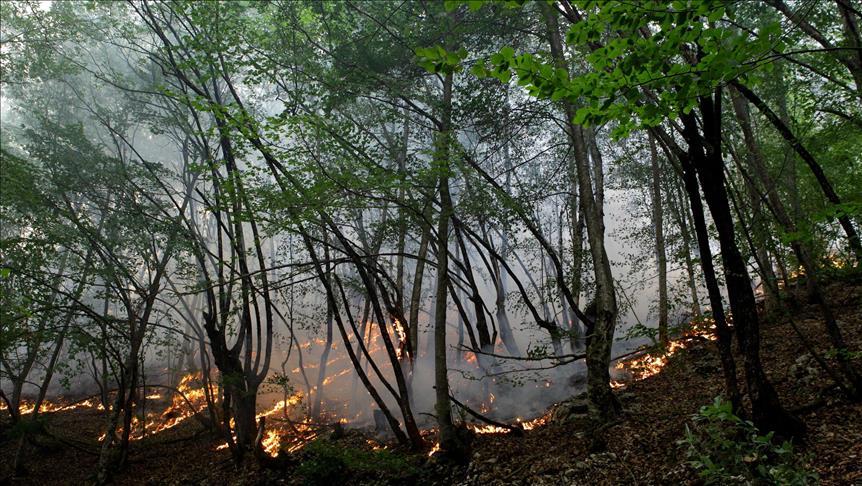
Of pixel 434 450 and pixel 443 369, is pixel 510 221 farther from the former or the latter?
pixel 434 450

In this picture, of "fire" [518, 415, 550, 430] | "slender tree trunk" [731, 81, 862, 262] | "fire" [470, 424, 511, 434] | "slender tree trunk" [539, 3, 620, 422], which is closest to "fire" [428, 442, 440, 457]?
"fire" [470, 424, 511, 434]

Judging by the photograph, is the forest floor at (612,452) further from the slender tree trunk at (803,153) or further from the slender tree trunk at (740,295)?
the slender tree trunk at (803,153)

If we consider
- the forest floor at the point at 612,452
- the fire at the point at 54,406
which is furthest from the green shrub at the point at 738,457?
the fire at the point at 54,406

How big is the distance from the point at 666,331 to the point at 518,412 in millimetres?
6061

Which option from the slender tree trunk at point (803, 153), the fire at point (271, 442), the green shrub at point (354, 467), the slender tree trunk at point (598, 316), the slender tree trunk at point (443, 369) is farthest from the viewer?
the fire at point (271, 442)

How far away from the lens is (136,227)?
10.3 meters

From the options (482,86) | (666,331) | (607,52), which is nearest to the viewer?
(607,52)

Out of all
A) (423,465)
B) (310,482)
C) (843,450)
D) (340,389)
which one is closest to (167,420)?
(340,389)

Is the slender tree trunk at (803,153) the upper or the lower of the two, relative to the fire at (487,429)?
upper

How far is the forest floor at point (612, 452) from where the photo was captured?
174 inches

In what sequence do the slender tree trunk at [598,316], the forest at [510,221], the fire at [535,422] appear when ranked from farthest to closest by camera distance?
1. the fire at [535,422]
2. the slender tree trunk at [598,316]
3. the forest at [510,221]

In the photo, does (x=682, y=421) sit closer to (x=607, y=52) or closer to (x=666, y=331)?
(x=666, y=331)

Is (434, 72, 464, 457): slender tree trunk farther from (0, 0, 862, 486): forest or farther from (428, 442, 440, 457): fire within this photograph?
(428, 442, 440, 457): fire

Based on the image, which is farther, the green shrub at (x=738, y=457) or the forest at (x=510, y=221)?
the forest at (x=510, y=221)
